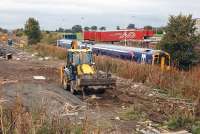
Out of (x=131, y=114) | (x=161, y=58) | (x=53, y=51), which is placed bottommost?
(x=53, y=51)

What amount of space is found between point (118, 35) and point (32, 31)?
16.7 meters

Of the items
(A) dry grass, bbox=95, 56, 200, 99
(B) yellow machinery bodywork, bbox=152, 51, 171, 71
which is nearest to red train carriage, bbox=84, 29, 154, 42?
(B) yellow machinery bodywork, bbox=152, 51, 171, 71

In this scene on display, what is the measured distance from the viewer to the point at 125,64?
1070 inches

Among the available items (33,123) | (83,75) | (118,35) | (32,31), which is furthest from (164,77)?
(32,31)

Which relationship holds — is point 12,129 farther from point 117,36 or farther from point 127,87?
point 117,36

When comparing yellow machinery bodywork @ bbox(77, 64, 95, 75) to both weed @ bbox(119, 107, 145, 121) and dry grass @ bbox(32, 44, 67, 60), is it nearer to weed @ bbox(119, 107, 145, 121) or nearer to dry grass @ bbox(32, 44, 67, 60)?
weed @ bbox(119, 107, 145, 121)

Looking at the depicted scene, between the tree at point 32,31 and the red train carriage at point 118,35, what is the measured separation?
344 inches

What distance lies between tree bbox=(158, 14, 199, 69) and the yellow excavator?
10.7 m

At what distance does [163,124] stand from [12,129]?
28.3 ft

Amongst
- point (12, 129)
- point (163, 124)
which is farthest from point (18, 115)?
point (163, 124)

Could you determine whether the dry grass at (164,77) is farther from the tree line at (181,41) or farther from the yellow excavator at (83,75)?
the tree line at (181,41)

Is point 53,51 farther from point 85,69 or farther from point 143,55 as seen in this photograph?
point 85,69

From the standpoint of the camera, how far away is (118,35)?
63938 mm

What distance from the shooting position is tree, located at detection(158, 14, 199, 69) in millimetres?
28828
